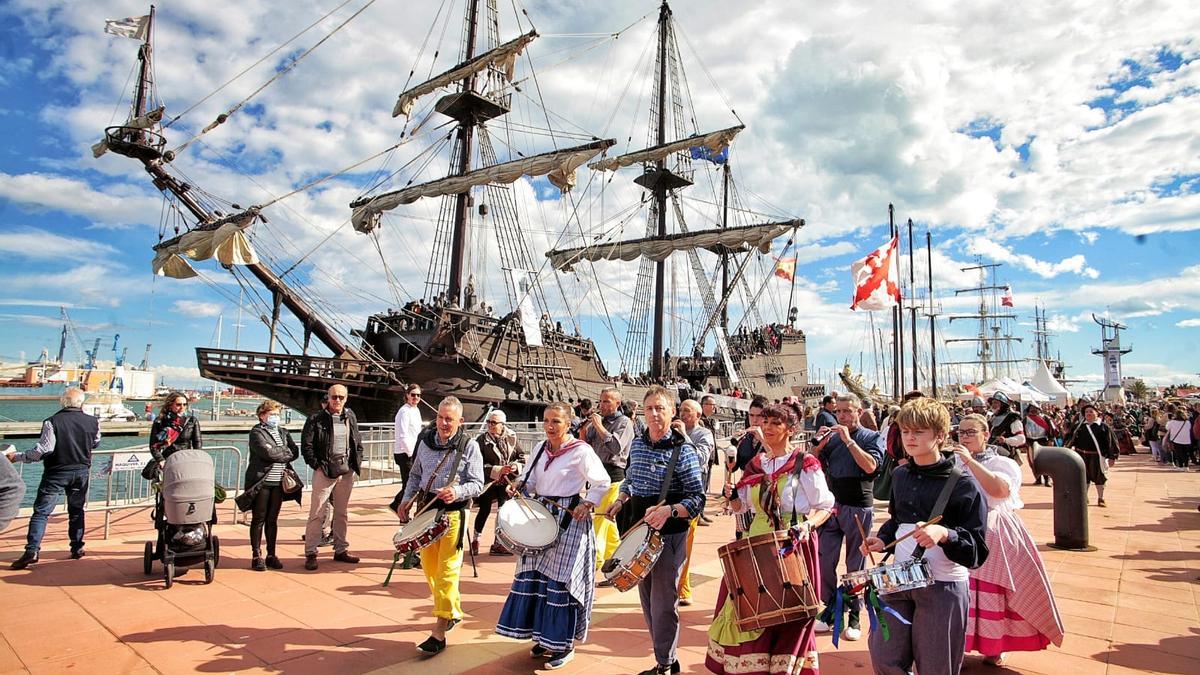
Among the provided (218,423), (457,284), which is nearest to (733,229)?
(457,284)

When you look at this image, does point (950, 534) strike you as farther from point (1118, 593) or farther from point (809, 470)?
point (1118, 593)

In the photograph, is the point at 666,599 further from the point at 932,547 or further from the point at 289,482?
the point at 289,482

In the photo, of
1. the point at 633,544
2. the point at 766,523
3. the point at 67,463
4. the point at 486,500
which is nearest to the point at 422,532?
the point at 633,544

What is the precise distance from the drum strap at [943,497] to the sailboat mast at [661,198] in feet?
94.7

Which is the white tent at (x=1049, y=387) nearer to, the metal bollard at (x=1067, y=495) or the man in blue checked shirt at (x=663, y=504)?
the metal bollard at (x=1067, y=495)

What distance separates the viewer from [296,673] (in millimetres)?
3939

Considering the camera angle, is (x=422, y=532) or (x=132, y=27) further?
(x=132, y=27)

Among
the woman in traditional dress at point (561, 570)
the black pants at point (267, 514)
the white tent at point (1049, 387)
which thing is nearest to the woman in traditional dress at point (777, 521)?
the woman in traditional dress at point (561, 570)

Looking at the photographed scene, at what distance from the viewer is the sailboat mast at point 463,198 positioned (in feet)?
84.3

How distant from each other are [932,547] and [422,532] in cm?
310

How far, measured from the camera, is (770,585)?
3.19 metres

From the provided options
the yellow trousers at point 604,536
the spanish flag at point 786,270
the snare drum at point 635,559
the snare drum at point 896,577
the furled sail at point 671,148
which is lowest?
the yellow trousers at point 604,536

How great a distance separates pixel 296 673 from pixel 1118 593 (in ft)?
22.4

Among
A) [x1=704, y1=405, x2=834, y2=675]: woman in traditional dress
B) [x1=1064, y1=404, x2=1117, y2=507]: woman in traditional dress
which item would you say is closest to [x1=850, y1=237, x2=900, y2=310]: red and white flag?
[x1=1064, y1=404, x2=1117, y2=507]: woman in traditional dress
